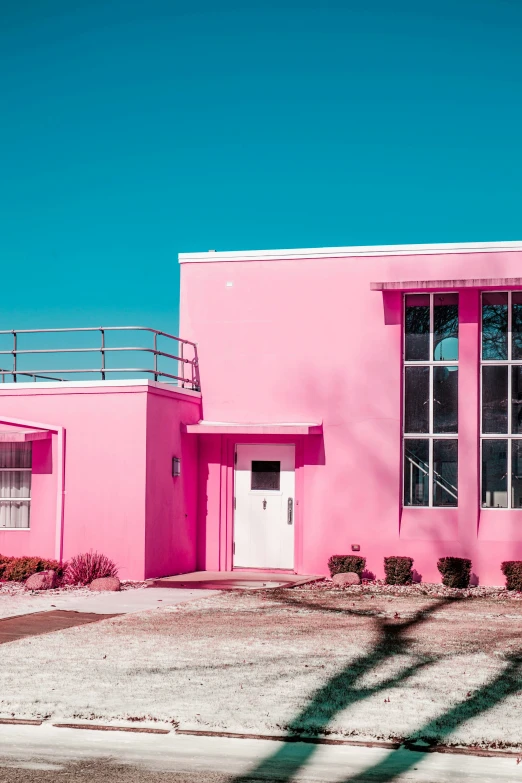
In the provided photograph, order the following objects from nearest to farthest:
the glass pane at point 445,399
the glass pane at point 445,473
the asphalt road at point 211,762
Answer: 1. the asphalt road at point 211,762
2. the glass pane at point 445,473
3. the glass pane at point 445,399

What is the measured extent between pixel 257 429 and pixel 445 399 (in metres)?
3.18

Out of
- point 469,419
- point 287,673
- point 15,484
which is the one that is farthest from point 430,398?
point 287,673

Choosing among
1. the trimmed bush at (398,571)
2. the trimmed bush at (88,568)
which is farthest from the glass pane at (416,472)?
the trimmed bush at (88,568)

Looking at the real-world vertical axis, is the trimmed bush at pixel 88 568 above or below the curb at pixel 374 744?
above

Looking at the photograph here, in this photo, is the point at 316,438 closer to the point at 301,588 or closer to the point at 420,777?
the point at 301,588

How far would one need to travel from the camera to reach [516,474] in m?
15.9

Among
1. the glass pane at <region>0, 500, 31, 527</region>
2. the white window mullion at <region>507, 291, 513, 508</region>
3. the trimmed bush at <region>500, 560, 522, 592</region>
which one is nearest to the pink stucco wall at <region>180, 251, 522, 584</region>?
the white window mullion at <region>507, 291, 513, 508</region>

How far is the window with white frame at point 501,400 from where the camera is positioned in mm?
15945

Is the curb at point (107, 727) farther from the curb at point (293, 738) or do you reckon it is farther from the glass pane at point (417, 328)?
the glass pane at point (417, 328)

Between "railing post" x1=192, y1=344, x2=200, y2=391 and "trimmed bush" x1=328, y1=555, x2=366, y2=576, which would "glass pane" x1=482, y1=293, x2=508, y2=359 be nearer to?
"trimmed bush" x1=328, y1=555, x2=366, y2=576

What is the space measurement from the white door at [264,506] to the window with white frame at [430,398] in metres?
2.10

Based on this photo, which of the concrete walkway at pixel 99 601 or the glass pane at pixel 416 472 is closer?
the concrete walkway at pixel 99 601

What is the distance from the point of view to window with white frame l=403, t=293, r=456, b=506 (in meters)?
16.2

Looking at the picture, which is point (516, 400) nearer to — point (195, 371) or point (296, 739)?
point (195, 371)
